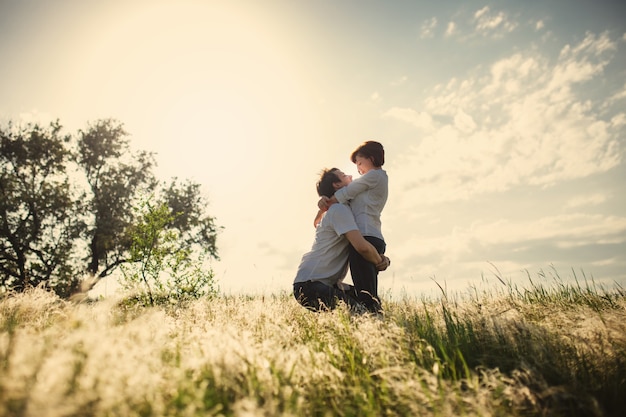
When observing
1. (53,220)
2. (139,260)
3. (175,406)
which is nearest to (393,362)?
(175,406)

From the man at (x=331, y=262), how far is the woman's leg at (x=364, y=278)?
4.8 inches

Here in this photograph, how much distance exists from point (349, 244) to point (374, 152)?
165 cm

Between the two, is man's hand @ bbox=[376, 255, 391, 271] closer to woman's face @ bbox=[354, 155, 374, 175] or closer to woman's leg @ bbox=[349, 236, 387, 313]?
woman's leg @ bbox=[349, 236, 387, 313]

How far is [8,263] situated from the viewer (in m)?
20.4

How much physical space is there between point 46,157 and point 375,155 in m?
22.6

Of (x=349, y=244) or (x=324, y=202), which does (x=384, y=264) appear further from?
(x=324, y=202)


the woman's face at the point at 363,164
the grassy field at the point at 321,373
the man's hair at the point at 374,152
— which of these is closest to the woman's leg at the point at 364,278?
the grassy field at the point at 321,373

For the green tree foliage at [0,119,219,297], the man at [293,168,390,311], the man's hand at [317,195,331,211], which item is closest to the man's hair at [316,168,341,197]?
the man's hand at [317,195,331,211]

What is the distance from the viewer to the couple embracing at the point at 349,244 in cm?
548

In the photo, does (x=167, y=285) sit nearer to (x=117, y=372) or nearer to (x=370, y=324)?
(x=370, y=324)

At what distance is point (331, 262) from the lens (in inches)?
230

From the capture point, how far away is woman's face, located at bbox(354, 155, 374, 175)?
6.22m

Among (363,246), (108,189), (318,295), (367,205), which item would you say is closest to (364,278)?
(363,246)

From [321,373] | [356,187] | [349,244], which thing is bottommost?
[321,373]
